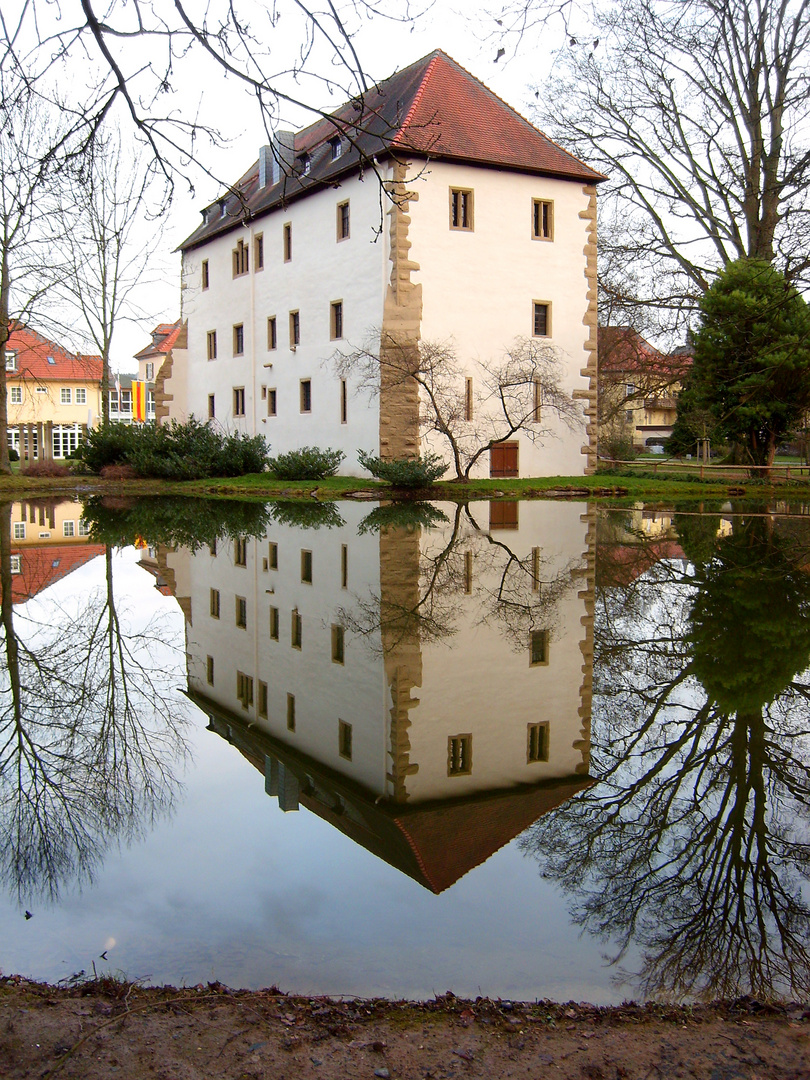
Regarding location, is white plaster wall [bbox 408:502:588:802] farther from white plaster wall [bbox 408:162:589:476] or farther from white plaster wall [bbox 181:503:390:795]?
white plaster wall [bbox 408:162:589:476]

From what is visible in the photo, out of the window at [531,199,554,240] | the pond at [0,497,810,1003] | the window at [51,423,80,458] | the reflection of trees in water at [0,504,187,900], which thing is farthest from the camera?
the window at [51,423,80,458]

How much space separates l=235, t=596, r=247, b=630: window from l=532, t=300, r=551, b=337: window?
22791mm

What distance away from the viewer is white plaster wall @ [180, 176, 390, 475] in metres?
29.1

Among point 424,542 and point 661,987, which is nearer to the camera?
point 661,987

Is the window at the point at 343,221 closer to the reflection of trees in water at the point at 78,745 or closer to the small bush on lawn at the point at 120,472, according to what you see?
the small bush on lawn at the point at 120,472

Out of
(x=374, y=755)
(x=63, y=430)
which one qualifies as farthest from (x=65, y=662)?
(x=63, y=430)

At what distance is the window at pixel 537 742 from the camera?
4852 mm

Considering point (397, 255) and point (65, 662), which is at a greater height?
point (397, 255)

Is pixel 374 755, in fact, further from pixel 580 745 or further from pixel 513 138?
pixel 513 138

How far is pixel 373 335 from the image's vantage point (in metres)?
28.5

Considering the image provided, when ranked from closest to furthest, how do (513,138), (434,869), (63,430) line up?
(434,869), (513,138), (63,430)

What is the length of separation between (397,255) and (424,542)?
15832 mm

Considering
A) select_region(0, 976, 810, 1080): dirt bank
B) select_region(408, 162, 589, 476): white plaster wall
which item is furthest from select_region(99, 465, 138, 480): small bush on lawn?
select_region(0, 976, 810, 1080): dirt bank

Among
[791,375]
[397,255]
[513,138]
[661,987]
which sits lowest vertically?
[661,987]
